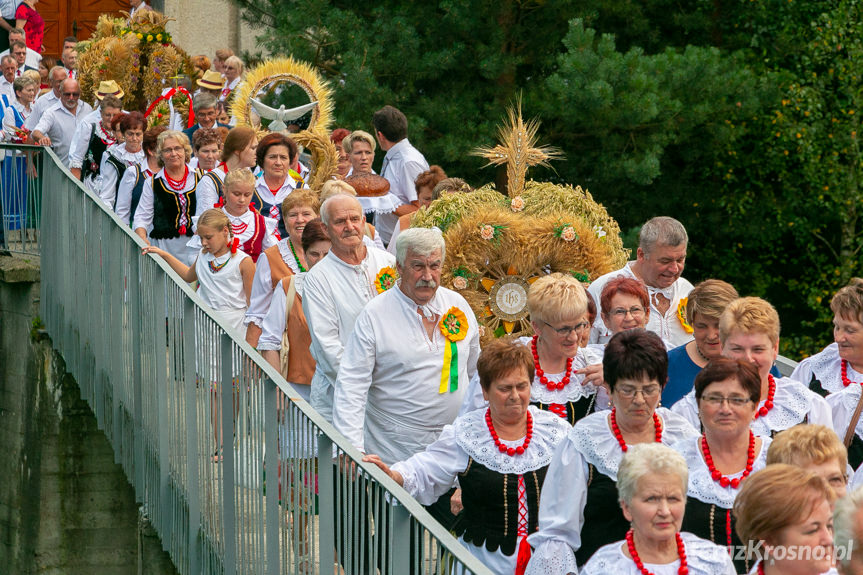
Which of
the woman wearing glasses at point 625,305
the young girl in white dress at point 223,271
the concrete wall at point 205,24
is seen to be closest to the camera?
the woman wearing glasses at point 625,305

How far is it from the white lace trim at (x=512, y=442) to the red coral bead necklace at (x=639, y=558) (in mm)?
677

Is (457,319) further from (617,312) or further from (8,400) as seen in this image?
(8,400)

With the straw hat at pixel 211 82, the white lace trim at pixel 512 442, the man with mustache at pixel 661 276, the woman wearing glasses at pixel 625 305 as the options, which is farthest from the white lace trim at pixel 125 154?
the white lace trim at pixel 512 442

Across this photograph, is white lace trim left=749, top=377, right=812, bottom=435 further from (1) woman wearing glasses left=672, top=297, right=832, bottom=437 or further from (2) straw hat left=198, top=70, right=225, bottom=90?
(2) straw hat left=198, top=70, right=225, bottom=90

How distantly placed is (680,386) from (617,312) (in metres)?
0.47

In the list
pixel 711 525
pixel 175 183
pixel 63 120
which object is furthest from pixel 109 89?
pixel 711 525

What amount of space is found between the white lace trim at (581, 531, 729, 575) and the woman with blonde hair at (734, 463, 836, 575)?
29cm

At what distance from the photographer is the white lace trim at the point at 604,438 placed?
4406 millimetres

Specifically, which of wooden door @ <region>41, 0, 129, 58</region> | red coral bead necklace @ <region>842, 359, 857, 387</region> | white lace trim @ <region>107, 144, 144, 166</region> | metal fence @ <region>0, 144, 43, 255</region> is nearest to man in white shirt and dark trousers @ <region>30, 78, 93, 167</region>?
metal fence @ <region>0, 144, 43, 255</region>

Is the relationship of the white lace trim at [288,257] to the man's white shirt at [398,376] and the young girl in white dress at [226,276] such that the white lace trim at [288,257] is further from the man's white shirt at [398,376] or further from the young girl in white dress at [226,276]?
the man's white shirt at [398,376]

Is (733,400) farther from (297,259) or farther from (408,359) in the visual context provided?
(297,259)

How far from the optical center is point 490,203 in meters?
7.26

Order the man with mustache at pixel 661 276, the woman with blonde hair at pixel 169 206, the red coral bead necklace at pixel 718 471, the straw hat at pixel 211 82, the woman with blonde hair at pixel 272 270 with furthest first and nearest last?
the straw hat at pixel 211 82 < the woman with blonde hair at pixel 169 206 < the woman with blonde hair at pixel 272 270 < the man with mustache at pixel 661 276 < the red coral bead necklace at pixel 718 471

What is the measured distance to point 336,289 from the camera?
6.25 metres
